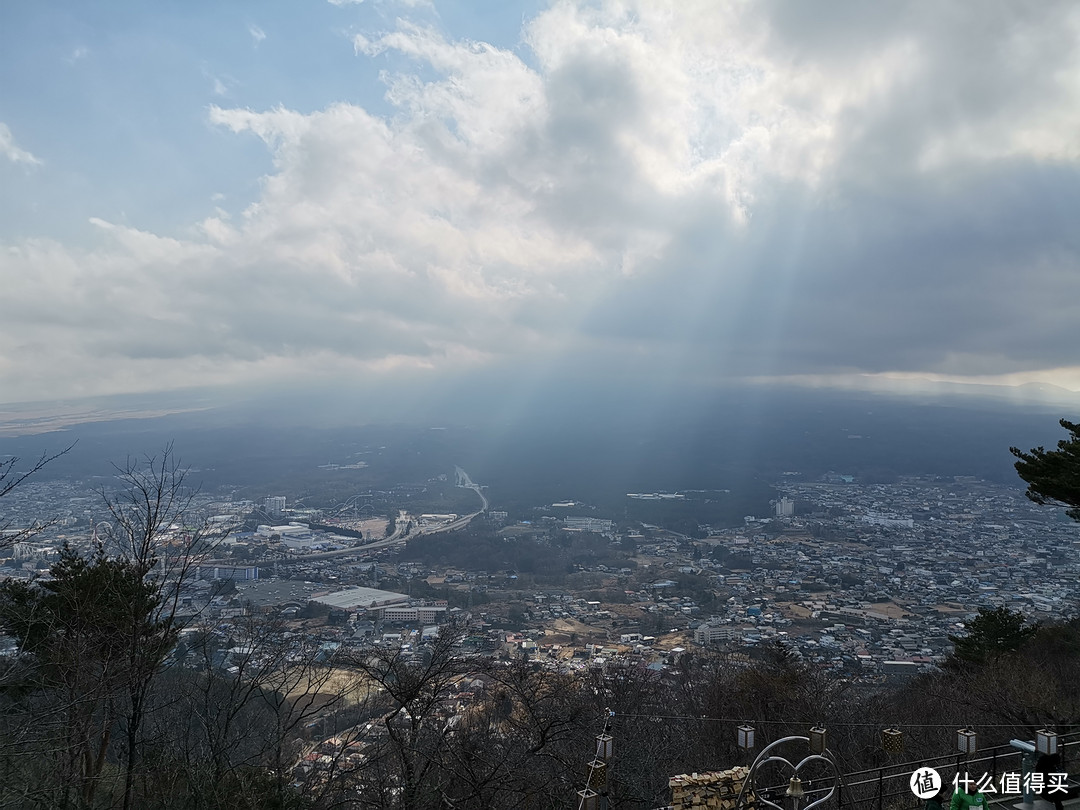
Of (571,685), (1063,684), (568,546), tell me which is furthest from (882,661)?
(568,546)

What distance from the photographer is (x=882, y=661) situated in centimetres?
1925

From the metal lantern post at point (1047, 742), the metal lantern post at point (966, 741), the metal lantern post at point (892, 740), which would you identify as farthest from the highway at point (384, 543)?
the metal lantern post at point (1047, 742)

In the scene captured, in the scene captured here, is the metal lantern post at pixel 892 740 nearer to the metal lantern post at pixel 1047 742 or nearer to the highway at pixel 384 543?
the metal lantern post at pixel 1047 742

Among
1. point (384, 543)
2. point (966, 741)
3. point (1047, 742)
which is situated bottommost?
point (384, 543)

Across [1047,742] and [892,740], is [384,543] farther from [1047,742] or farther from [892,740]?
[1047,742]

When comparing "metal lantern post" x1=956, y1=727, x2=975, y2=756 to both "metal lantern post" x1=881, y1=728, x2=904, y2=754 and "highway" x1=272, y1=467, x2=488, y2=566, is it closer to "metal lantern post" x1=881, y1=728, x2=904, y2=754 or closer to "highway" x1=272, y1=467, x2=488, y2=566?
"metal lantern post" x1=881, y1=728, x2=904, y2=754

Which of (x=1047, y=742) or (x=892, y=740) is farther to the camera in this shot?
(x=892, y=740)

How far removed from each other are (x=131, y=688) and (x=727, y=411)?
119 meters

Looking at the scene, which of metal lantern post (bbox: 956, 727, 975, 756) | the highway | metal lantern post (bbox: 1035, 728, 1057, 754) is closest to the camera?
metal lantern post (bbox: 1035, 728, 1057, 754)

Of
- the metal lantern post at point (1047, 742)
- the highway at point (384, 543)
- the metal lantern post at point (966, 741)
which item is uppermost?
the metal lantern post at point (1047, 742)

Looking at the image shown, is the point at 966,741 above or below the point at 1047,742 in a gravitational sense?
below

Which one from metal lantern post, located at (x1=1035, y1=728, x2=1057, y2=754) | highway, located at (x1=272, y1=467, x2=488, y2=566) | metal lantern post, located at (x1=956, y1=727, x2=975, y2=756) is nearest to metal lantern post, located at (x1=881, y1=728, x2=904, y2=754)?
metal lantern post, located at (x1=956, y1=727, x2=975, y2=756)

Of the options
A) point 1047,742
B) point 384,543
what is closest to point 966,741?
point 1047,742

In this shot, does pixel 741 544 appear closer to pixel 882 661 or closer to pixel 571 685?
pixel 882 661
